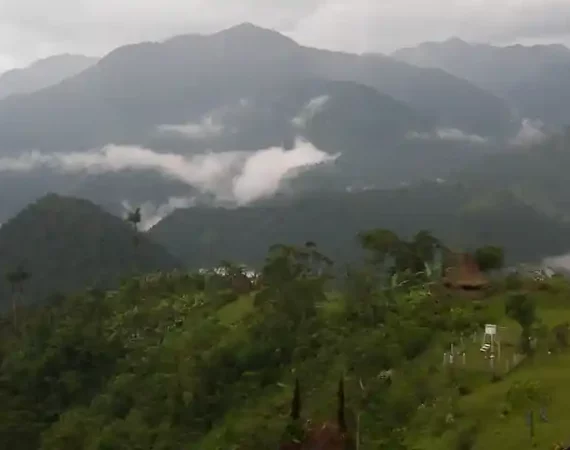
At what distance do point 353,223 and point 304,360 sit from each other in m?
100

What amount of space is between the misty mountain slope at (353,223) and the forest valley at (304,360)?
210 feet

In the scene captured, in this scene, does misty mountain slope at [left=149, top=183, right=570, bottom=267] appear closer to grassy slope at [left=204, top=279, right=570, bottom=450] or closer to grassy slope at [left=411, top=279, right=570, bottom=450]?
grassy slope at [left=204, top=279, right=570, bottom=450]

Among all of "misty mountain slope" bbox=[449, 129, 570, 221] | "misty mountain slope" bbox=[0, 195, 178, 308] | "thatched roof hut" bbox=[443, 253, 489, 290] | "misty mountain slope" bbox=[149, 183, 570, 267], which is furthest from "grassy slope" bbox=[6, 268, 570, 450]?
"misty mountain slope" bbox=[449, 129, 570, 221]

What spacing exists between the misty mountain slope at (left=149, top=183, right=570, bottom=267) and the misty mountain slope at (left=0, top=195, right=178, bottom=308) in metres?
18.1

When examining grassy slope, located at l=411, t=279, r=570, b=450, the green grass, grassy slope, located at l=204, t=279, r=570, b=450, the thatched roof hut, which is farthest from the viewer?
the green grass

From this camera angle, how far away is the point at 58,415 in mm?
34906

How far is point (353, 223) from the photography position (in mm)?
128750

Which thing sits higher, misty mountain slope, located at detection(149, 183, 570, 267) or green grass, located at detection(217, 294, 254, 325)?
green grass, located at detection(217, 294, 254, 325)

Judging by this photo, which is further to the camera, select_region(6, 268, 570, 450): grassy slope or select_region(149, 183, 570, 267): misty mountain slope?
select_region(149, 183, 570, 267): misty mountain slope

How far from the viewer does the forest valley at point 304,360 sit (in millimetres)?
20359

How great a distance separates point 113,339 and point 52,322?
5692 millimetres

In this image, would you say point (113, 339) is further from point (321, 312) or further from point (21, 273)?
point (21, 273)

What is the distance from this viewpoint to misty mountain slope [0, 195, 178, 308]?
260 feet

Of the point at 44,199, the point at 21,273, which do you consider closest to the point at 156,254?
the point at 44,199
